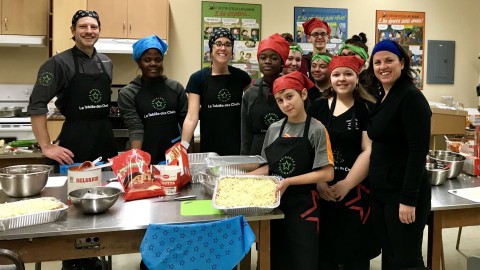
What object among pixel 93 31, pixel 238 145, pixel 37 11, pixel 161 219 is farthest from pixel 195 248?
pixel 37 11

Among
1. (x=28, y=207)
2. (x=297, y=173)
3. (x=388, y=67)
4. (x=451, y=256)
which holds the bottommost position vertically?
(x=451, y=256)

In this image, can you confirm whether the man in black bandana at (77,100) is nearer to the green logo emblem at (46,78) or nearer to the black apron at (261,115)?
the green logo emblem at (46,78)

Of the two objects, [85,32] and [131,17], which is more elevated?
[131,17]

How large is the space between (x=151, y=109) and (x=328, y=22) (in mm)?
3286

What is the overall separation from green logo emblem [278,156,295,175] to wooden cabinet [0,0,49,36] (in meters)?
3.55

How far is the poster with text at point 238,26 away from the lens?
4988 millimetres

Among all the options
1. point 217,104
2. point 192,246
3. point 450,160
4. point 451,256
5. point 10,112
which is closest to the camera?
point 192,246

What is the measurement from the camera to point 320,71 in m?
2.58

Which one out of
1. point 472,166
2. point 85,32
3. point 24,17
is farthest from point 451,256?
point 24,17

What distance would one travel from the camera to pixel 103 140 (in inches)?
109

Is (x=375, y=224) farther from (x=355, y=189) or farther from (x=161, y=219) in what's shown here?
(x=161, y=219)

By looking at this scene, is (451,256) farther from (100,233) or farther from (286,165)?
(100,233)

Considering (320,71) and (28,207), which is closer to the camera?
(28,207)

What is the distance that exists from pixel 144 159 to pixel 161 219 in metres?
0.52
